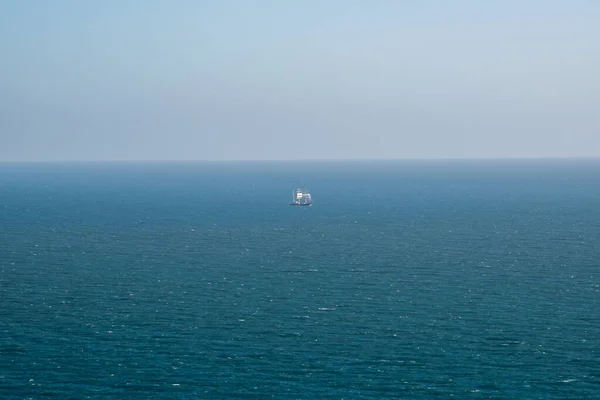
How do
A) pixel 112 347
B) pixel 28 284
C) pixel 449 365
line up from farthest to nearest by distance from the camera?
pixel 28 284 → pixel 112 347 → pixel 449 365

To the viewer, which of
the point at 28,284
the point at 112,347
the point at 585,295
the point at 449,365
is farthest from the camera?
the point at 28,284

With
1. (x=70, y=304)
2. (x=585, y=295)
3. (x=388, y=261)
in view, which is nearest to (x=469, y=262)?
(x=388, y=261)

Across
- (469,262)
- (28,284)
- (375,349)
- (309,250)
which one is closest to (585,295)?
(469,262)

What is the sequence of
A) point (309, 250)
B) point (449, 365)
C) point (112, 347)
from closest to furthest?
point (449, 365) < point (112, 347) < point (309, 250)

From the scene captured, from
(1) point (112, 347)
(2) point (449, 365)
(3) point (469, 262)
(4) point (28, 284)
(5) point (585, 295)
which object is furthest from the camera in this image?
(3) point (469, 262)

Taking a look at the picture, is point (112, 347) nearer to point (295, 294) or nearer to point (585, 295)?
point (295, 294)

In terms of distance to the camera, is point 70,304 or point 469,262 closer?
point 70,304

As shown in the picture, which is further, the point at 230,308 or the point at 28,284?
the point at 28,284

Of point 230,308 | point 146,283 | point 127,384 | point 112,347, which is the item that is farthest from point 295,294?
point 127,384

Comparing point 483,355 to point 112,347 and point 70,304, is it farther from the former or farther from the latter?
point 70,304
